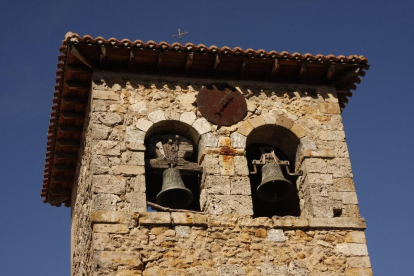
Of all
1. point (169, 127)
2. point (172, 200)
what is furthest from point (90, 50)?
point (172, 200)

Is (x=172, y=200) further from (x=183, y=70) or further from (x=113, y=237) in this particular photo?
(x=183, y=70)

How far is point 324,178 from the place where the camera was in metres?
11.1

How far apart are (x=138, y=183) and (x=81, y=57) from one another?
210 centimetres

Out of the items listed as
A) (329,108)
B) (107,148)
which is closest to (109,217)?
(107,148)

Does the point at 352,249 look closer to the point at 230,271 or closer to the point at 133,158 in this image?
the point at 230,271

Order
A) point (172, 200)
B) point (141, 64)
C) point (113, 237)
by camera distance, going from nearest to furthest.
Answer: point (113, 237) < point (172, 200) < point (141, 64)

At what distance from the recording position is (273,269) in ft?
32.9

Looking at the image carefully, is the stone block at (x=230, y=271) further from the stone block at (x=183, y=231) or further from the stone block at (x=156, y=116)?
the stone block at (x=156, y=116)

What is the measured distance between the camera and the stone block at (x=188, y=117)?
11234mm

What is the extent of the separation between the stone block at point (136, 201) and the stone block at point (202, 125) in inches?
54.9

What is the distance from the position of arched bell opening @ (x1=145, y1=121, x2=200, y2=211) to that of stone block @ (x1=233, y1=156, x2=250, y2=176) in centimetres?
53

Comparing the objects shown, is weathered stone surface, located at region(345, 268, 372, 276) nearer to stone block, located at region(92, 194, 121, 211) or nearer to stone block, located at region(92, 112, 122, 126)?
stone block, located at region(92, 194, 121, 211)

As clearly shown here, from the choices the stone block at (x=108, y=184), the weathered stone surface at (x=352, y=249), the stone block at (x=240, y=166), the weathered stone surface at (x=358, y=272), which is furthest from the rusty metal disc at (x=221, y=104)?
the weathered stone surface at (x=358, y=272)

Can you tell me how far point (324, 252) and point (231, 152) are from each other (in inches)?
73.6
